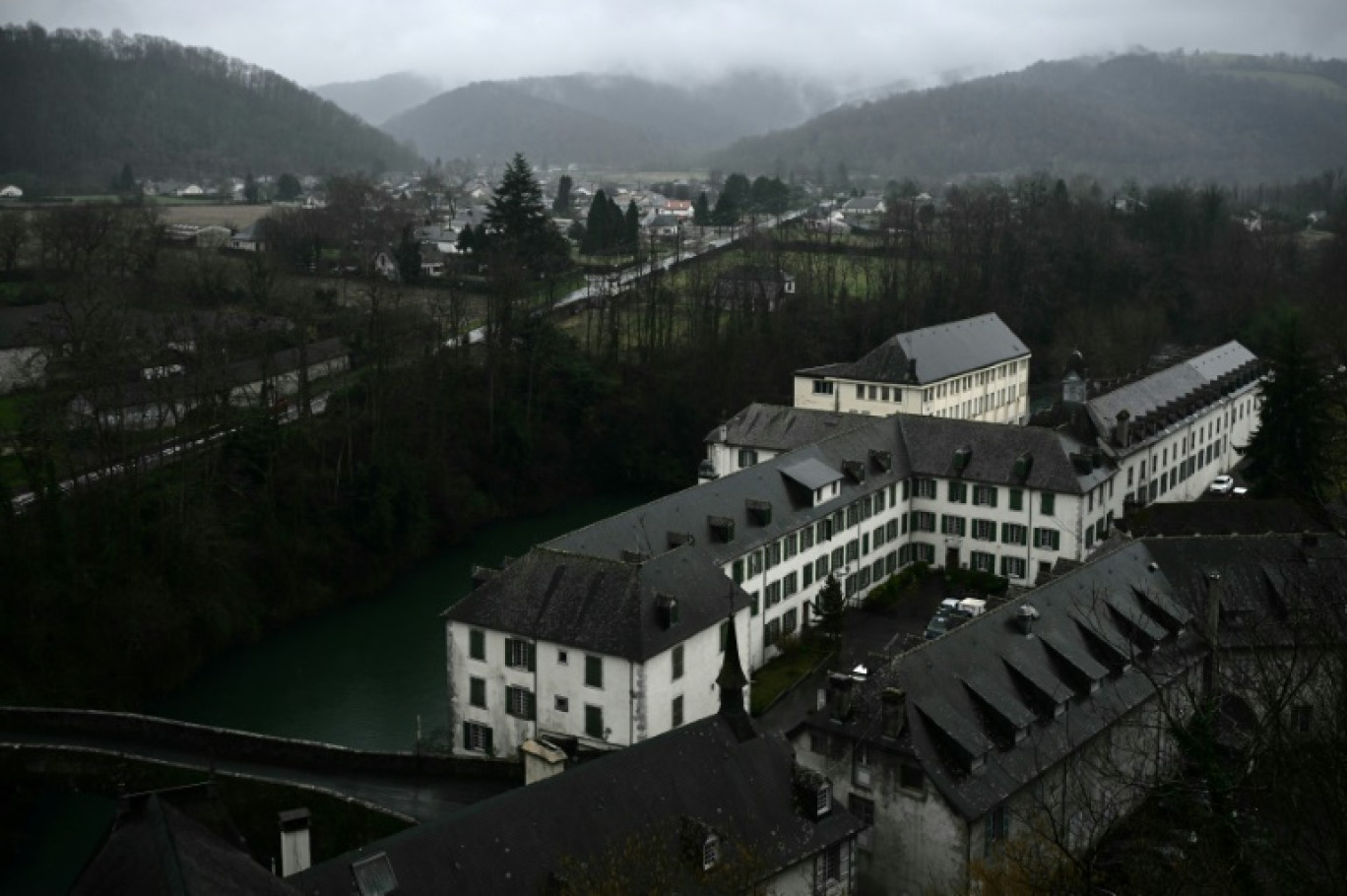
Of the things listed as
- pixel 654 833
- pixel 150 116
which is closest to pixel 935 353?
pixel 654 833

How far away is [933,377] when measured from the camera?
207 ft

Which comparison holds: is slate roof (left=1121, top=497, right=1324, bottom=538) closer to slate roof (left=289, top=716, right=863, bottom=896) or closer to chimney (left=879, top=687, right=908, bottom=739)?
chimney (left=879, top=687, right=908, bottom=739)

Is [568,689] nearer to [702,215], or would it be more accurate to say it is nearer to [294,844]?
[294,844]

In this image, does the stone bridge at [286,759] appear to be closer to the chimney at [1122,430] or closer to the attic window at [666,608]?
the attic window at [666,608]

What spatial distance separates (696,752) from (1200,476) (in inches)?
1630

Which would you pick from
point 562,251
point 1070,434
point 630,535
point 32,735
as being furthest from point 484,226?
point 32,735

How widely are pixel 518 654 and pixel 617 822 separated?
12.1m

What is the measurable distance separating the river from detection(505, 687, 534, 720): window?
13.9ft

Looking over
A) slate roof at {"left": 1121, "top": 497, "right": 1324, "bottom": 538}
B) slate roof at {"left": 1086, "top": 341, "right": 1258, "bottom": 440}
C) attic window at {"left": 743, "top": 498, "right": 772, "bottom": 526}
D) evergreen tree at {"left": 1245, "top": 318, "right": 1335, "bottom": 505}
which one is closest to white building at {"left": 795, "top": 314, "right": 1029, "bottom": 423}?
slate roof at {"left": 1086, "top": 341, "right": 1258, "bottom": 440}

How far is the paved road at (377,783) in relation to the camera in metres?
28.5

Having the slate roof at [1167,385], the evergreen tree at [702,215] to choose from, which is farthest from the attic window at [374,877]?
the evergreen tree at [702,215]

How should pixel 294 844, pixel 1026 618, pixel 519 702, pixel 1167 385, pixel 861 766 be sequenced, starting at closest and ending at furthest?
pixel 294 844
pixel 861 766
pixel 1026 618
pixel 519 702
pixel 1167 385

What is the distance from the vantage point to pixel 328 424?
55.9 meters

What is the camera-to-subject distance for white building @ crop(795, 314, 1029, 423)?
6303 cm
